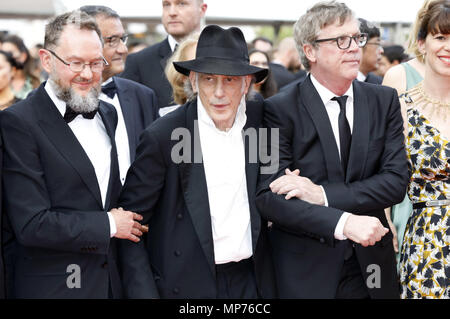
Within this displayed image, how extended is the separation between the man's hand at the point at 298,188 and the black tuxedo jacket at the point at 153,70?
190cm

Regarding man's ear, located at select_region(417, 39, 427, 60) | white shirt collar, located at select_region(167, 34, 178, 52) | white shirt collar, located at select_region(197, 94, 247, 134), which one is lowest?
white shirt collar, located at select_region(197, 94, 247, 134)

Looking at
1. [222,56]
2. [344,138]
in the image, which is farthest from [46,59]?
[344,138]

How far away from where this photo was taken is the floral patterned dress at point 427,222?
3.72 metres

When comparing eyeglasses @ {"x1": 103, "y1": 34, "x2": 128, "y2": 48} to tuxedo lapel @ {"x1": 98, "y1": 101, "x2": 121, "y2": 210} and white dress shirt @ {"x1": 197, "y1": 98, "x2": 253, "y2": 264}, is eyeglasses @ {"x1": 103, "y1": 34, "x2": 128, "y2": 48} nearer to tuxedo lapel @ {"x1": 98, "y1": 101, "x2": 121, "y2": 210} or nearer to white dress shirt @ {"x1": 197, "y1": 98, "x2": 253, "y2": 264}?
tuxedo lapel @ {"x1": 98, "y1": 101, "x2": 121, "y2": 210}

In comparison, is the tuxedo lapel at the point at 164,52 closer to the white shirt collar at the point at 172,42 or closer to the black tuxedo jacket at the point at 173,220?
the white shirt collar at the point at 172,42

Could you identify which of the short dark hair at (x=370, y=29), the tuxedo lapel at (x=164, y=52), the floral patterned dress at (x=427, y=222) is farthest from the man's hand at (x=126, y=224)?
the short dark hair at (x=370, y=29)

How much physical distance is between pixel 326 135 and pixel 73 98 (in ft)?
4.61

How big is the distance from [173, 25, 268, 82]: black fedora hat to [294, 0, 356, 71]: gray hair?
359 millimetres

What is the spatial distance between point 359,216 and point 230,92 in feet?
3.21

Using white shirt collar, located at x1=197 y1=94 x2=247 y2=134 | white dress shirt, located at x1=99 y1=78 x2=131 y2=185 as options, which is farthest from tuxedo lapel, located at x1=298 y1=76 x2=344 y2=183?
white dress shirt, located at x1=99 y1=78 x2=131 y2=185

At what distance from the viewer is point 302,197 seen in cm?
334

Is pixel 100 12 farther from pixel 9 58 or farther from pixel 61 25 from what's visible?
pixel 9 58

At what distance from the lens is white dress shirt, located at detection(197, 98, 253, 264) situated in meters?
3.40

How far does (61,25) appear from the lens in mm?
3531
